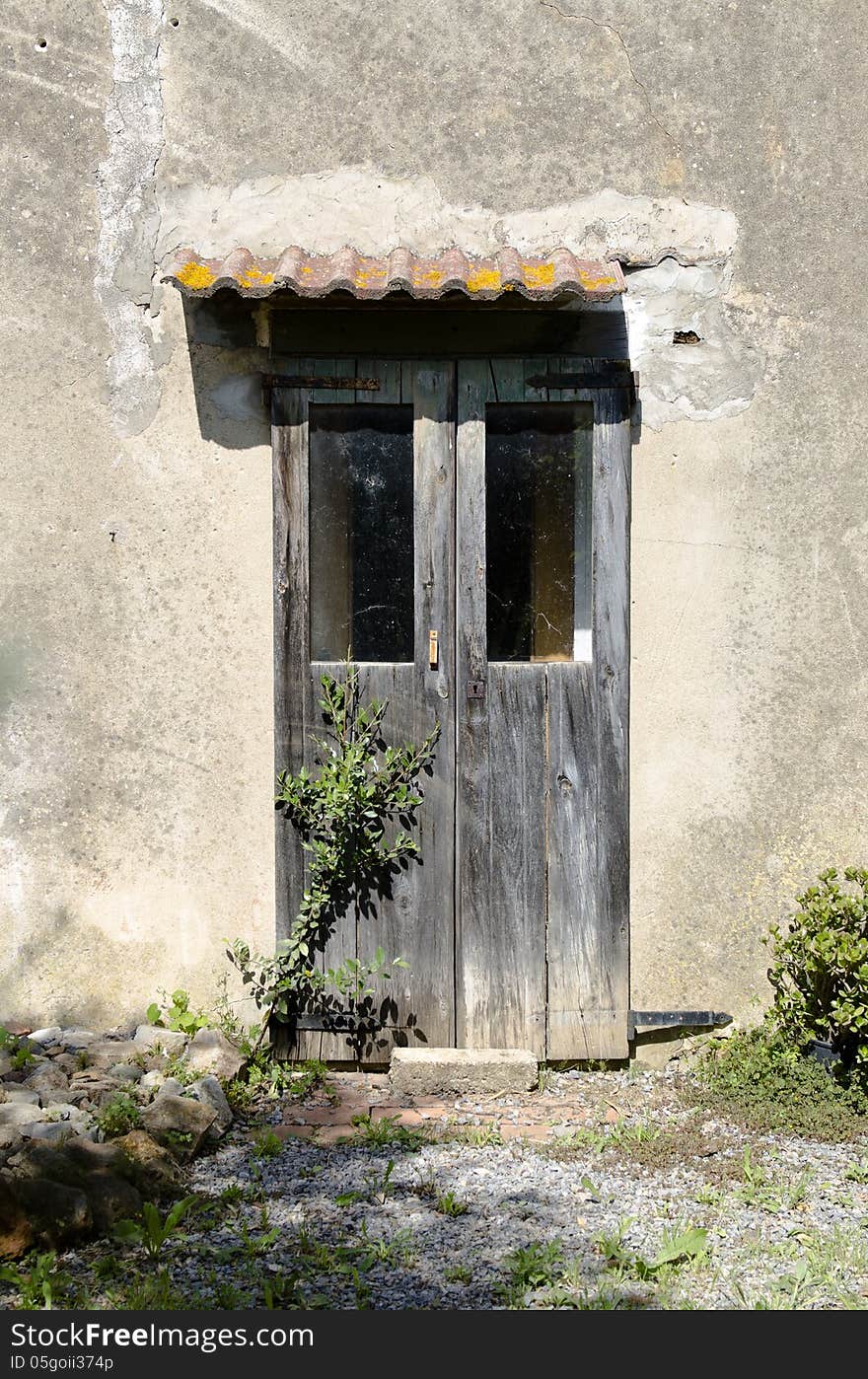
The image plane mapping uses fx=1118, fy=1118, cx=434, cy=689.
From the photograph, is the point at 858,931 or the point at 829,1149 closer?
the point at 829,1149

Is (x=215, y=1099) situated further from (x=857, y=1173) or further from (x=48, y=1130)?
(x=857, y=1173)

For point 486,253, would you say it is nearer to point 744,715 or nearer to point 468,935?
point 744,715

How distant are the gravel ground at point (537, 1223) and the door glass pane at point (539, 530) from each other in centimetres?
179

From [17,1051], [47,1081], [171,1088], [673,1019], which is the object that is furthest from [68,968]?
[673,1019]

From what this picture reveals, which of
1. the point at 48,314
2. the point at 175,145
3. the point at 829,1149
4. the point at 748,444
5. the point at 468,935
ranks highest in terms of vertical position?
the point at 175,145

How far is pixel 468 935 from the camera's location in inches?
171

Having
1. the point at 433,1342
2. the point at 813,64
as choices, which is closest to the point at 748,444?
the point at 813,64

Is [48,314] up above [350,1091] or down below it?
above

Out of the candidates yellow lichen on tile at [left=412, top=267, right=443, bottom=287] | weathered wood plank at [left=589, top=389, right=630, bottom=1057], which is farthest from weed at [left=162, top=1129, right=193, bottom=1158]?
yellow lichen on tile at [left=412, top=267, right=443, bottom=287]

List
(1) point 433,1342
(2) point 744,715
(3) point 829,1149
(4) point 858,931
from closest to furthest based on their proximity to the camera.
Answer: (1) point 433,1342 < (3) point 829,1149 < (4) point 858,931 < (2) point 744,715

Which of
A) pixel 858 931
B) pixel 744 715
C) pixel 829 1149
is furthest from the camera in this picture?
pixel 744 715

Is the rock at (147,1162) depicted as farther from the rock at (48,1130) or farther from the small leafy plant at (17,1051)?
the small leafy plant at (17,1051)

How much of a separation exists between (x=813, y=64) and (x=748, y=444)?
4.81 ft

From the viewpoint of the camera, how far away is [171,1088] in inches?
149
